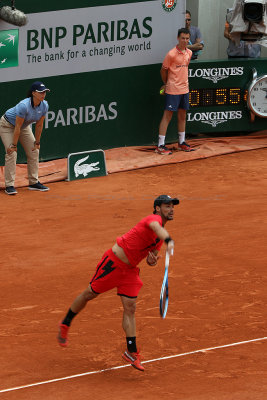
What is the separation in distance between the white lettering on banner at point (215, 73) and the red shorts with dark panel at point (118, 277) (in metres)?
10.0

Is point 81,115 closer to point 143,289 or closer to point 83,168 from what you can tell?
point 83,168

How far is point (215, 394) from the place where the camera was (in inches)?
283

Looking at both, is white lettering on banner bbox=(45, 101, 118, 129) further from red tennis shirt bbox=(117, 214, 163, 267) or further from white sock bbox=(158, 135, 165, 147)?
red tennis shirt bbox=(117, 214, 163, 267)

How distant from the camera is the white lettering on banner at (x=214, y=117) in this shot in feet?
58.0

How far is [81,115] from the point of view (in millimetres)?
16125

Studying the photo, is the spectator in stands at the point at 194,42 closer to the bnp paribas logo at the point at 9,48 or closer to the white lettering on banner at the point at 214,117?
the white lettering on banner at the point at 214,117

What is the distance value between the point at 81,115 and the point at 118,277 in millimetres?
8726

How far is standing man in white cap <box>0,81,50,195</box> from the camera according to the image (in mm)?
13281

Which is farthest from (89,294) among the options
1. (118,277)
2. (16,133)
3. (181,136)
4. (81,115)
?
(181,136)

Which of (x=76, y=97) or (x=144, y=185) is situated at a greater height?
(x=76, y=97)

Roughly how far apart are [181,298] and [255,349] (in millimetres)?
1606

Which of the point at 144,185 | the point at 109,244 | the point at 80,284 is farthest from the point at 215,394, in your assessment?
the point at 144,185

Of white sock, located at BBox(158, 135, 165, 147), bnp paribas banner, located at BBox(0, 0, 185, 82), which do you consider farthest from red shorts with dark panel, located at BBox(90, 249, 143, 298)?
white sock, located at BBox(158, 135, 165, 147)

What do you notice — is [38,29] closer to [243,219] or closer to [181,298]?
[243,219]
